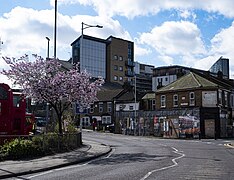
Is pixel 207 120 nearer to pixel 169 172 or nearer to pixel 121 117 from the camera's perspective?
pixel 121 117

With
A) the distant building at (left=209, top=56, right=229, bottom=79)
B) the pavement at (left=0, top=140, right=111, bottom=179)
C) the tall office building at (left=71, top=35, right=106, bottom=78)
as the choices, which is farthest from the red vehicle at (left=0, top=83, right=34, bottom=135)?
the tall office building at (left=71, top=35, right=106, bottom=78)

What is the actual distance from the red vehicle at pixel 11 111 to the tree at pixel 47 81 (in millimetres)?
1100

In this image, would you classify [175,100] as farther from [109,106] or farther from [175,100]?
[109,106]

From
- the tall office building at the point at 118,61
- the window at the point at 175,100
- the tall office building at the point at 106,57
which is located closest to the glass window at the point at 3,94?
the window at the point at 175,100

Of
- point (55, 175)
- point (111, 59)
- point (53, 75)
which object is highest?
point (111, 59)

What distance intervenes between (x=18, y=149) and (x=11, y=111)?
7021 millimetres

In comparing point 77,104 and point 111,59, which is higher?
point 111,59

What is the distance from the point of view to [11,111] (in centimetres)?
2597

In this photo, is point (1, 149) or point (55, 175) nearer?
point (55, 175)

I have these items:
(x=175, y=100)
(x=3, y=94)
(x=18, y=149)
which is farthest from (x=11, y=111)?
(x=175, y=100)

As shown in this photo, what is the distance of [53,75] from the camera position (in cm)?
2619

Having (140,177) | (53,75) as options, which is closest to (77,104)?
(53,75)

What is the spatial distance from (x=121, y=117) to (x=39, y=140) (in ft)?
137

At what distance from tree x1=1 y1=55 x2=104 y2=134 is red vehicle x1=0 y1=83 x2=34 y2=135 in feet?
3.61
